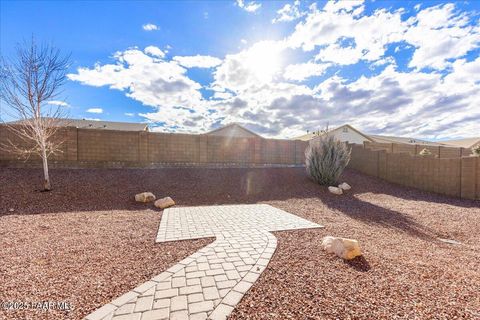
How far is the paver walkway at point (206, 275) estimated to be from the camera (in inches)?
81.8

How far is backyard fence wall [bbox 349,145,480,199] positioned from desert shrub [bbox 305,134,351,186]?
3.51 meters

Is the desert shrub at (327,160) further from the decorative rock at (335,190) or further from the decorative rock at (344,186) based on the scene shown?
the decorative rock at (335,190)

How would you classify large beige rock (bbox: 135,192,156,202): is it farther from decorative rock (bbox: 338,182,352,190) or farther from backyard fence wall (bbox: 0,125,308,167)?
decorative rock (bbox: 338,182,352,190)

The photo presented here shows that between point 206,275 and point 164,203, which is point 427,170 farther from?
point 206,275

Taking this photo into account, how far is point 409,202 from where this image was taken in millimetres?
8391

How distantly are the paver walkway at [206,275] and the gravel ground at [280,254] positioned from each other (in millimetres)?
177

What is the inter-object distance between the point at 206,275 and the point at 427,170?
40.1 feet

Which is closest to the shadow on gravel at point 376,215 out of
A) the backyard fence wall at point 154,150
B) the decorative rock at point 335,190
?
the decorative rock at point 335,190

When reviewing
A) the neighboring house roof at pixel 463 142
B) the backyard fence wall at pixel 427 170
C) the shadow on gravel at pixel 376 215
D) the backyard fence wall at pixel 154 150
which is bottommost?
the shadow on gravel at pixel 376 215

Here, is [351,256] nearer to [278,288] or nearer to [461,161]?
[278,288]

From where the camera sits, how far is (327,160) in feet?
32.8

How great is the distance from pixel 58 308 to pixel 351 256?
11.7ft

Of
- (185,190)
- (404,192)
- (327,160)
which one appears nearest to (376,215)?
(327,160)

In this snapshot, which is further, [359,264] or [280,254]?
[280,254]
